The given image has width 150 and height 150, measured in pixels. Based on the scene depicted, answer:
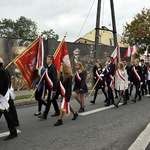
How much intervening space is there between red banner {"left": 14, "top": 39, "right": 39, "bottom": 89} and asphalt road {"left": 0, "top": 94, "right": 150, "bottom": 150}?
118cm

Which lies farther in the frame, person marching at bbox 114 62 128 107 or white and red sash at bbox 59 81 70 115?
person marching at bbox 114 62 128 107

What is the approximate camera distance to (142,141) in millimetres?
4918

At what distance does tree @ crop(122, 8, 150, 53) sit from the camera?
28.8 m

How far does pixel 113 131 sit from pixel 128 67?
5.84 meters

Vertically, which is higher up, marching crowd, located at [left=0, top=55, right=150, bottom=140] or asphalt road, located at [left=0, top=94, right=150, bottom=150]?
marching crowd, located at [left=0, top=55, right=150, bottom=140]

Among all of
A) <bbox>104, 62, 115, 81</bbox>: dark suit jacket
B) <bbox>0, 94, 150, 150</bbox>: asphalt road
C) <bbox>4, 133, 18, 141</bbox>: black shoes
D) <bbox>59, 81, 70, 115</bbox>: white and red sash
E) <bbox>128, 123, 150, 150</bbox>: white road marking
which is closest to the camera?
<bbox>128, 123, 150, 150</bbox>: white road marking

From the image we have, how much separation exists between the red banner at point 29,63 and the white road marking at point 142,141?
3.33m

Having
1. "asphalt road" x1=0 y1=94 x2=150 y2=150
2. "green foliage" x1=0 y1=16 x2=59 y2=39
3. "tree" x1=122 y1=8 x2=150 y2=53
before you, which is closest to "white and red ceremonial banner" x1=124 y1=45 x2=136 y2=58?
"asphalt road" x1=0 y1=94 x2=150 y2=150

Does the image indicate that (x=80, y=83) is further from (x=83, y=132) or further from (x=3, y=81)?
(x=3, y=81)

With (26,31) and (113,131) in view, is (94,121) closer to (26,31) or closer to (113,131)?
(113,131)

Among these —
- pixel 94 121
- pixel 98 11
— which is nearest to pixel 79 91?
pixel 94 121

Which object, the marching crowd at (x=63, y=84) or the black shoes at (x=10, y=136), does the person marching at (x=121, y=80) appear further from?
the black shoes at (x=10, y=136)

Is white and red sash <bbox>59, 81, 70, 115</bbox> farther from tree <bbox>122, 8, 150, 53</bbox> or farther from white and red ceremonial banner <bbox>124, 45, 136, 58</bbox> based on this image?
tree <bbox>122, 8, 150, 53</bbox>

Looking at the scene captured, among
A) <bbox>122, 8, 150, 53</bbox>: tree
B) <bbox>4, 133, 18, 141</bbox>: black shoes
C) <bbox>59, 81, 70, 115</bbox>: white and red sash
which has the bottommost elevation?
<bbox>4, 133, 18, 141</bbox>: black shoes
